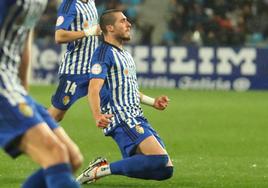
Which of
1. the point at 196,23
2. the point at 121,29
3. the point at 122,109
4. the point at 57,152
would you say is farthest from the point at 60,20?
the point at 196,23

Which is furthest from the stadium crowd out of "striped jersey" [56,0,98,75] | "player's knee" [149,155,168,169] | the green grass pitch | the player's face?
"player's knee" [149,155,168,169]

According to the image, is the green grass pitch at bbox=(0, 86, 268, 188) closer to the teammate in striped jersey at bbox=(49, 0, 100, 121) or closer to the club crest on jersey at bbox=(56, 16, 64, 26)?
the teammate in striped jersey at bbox=(49, 0, 100, 121)

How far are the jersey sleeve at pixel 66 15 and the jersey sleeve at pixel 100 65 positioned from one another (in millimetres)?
1767

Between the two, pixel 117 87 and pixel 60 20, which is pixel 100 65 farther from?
pixel 60 20

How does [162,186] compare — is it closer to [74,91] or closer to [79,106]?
[74,91]

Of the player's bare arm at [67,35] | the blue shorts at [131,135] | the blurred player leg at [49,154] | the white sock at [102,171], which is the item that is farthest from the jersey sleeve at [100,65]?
the blurred player leg at [49,154]

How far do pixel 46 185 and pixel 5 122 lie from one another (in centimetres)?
54

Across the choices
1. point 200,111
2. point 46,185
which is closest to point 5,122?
point 46,185

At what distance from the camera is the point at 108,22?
944cm

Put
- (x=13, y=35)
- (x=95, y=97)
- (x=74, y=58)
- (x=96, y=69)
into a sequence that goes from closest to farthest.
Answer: (x=13, y=35), (x=95, y=97), (x=96, y=69), (x=74, y=58)

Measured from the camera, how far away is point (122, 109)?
9273mm

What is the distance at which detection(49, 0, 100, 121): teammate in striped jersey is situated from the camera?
11.2m

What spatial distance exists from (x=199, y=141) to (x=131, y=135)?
512 centimetres

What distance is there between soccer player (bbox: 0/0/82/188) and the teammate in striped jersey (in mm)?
4933
